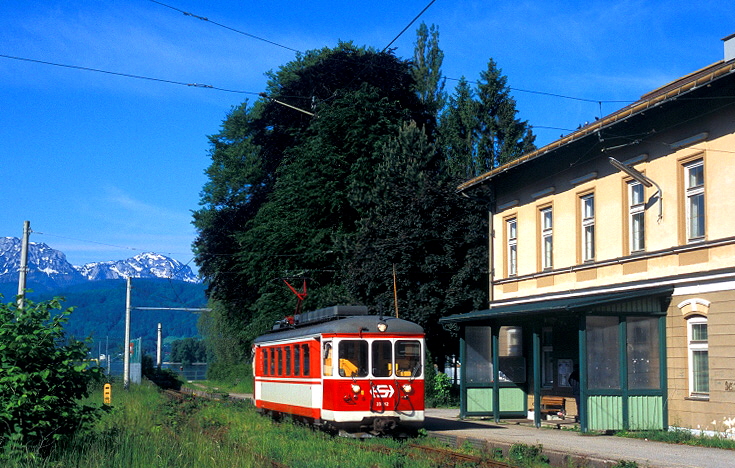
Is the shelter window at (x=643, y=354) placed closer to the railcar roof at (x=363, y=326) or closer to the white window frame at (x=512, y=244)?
the railcar roof at (x=363, y=326)

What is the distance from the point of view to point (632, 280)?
67.4ft

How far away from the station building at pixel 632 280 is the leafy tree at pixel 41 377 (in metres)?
10.6

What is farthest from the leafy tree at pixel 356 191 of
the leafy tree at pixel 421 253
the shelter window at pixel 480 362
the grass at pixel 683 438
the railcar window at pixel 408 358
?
the grass at pixel 683 438

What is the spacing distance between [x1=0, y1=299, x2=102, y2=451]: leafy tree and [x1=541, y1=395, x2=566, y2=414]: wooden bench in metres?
14.0

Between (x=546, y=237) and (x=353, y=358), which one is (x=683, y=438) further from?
(x=546, y=237)

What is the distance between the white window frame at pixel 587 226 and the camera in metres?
22.6

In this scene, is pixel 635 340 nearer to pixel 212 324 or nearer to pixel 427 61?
pixel 427 61

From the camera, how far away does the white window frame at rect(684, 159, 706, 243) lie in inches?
725

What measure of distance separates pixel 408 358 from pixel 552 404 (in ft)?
19.7

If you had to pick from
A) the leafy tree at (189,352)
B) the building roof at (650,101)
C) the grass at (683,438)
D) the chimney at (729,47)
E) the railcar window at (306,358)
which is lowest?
the leafy tree at (189,352)

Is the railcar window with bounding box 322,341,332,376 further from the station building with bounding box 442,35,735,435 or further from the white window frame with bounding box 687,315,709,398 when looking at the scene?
the white window frame with bounding box 687,315,709,398

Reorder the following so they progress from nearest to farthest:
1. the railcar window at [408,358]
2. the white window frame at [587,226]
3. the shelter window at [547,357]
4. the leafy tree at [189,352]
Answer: the railcar window at [408,358] → the white window frame at [587,226] → the shelter window at [547,357] → the leafy tree at [189,352]

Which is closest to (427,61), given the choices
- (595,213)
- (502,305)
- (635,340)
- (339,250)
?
(339,250)

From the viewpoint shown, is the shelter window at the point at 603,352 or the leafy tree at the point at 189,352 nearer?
the shelter window at the point at 603,352
